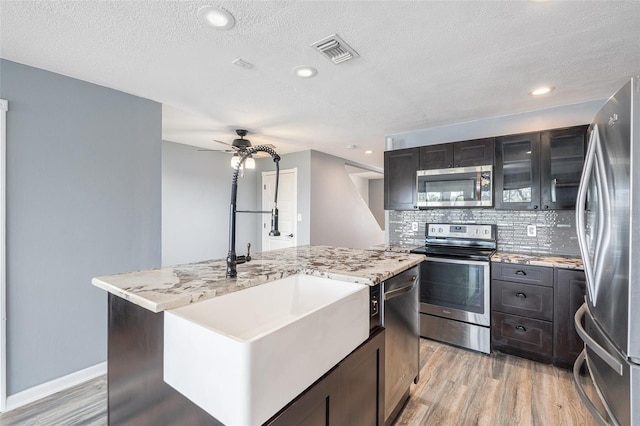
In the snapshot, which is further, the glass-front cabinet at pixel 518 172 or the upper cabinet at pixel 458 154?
the upper cabinet at pixel 458 154

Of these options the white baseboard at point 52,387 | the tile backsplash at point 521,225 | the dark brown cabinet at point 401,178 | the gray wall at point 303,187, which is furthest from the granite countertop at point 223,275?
the gray wall at point 303,187

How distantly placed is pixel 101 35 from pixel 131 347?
1826 millimetres

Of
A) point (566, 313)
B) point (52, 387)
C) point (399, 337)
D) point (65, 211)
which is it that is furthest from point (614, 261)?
point (52, 387)

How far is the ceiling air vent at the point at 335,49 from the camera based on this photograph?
1.74 m

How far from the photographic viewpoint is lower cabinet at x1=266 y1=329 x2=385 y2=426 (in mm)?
978

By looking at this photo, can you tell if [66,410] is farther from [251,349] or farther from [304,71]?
[304,71]

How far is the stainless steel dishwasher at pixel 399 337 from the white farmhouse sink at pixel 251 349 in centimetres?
30

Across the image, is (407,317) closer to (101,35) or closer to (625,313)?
(625,313)

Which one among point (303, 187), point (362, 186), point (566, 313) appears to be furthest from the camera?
point (362, 186)

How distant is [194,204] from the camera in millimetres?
4703

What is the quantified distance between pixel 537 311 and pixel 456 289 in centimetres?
66

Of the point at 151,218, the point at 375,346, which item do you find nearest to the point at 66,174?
the point at 151,218

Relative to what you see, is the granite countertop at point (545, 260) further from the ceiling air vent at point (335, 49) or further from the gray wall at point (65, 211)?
the gray wall at point (65, 211)

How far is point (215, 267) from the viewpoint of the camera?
1670 mm
